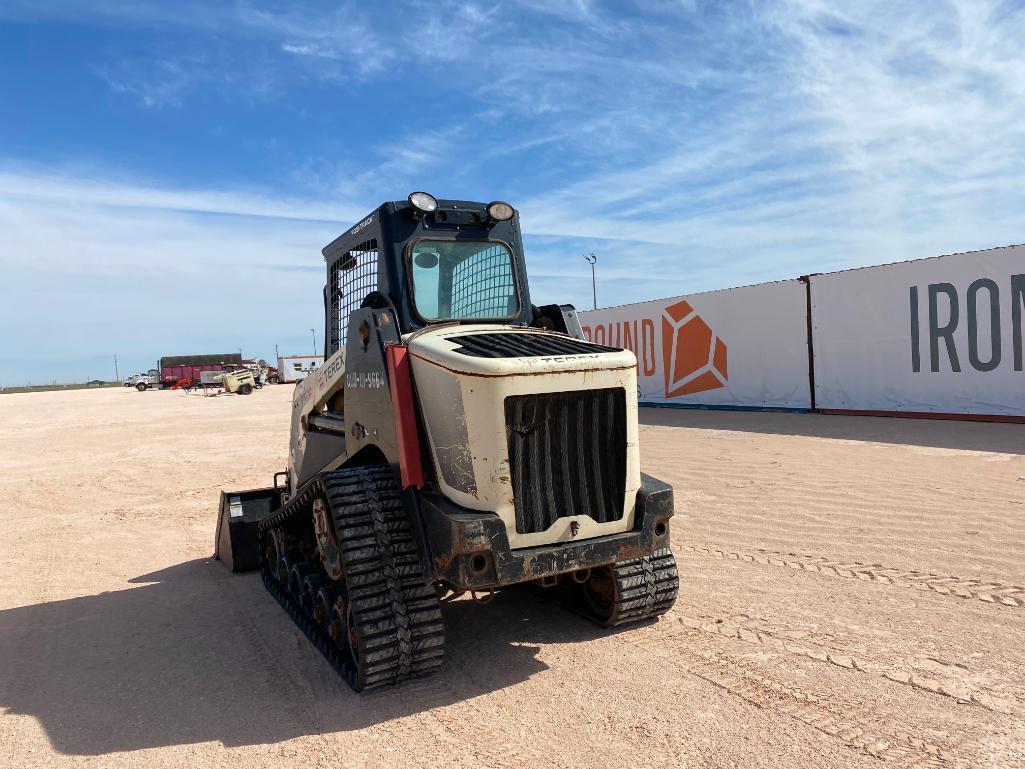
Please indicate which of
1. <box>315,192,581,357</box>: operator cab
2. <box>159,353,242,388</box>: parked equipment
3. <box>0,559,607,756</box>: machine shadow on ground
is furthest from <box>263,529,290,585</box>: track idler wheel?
<box>159,353,242,388</box>: parked equipment

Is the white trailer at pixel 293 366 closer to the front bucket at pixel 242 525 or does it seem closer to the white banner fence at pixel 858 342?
the white banner fence at pixel 858 342

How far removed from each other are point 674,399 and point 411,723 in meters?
17.0

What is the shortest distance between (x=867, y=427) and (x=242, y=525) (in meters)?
11.0

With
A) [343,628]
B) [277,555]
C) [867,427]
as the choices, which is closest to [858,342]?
[867,427]

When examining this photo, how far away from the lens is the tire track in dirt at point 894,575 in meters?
4.88

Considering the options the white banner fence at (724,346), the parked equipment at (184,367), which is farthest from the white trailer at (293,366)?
the white banner fence at (724,346)

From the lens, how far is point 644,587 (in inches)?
178

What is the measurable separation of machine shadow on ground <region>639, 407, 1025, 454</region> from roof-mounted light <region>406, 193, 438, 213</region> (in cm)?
919

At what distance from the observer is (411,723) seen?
11.6 feet

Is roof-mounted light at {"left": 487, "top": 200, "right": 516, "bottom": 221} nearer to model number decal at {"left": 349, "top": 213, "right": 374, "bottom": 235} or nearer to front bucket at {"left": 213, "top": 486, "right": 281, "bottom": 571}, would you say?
model number decal at {"left": 349, "top": 213, "right": 374, "bottom": 235}

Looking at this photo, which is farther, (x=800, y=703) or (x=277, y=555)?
(x=277, y=555)

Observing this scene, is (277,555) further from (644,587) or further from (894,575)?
(894,575)

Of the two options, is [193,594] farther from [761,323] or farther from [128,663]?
[761,323]

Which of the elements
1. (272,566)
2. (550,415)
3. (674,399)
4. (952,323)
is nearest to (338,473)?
(550,415)
